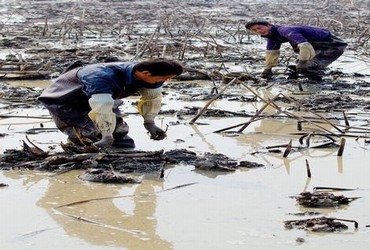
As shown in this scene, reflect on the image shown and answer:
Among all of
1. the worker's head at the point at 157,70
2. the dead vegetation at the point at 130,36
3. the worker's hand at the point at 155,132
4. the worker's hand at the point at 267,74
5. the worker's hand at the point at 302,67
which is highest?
the worker's head at the point at 157,70

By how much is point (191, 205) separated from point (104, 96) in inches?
50.6

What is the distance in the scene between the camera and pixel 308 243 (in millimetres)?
3902

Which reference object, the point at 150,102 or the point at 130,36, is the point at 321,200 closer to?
the point at 150,102

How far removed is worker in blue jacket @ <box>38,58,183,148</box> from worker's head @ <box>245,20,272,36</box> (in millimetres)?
3807

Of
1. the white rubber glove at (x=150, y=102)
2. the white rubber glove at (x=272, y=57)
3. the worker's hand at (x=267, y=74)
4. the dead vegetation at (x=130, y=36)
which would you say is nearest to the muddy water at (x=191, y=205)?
the white rubber glove at (x=150, y=102)

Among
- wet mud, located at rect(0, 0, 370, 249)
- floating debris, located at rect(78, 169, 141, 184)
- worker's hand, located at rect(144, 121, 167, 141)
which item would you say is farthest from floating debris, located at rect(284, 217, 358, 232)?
worker's hand, located at rect(144, 121, 167, 141)

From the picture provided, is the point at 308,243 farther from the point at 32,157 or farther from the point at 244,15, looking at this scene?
the point at 244,15

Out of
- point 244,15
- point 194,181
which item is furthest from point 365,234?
point 244,15

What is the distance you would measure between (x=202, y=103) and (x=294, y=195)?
3.58 meters

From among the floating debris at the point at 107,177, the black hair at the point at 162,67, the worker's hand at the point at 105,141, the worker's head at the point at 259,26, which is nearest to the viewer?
the floating debris at the point at 107,177

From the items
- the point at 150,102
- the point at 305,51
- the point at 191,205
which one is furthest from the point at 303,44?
the point at 191,205

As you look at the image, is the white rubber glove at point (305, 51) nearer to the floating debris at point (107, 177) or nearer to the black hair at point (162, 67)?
the black hair at point (162, 67)

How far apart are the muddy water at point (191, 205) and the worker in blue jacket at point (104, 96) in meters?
0.23

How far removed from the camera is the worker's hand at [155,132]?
5945 mm
